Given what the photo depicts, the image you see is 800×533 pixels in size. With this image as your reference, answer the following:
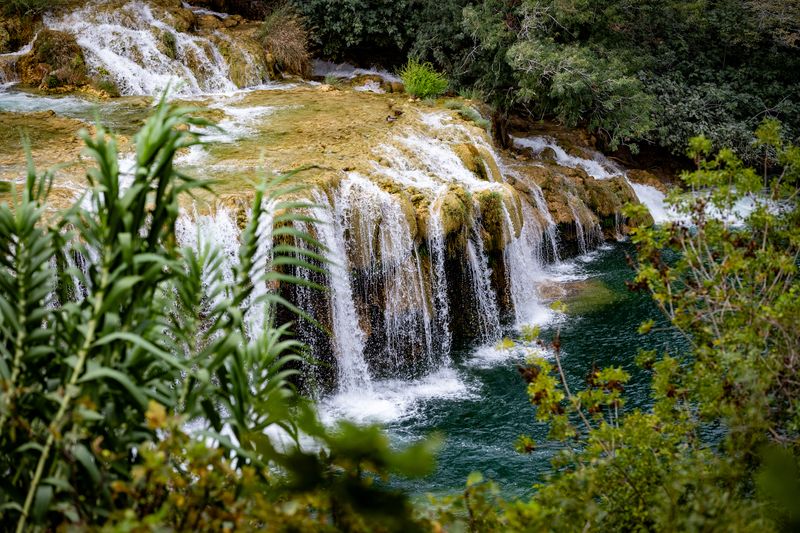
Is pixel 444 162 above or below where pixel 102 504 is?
above

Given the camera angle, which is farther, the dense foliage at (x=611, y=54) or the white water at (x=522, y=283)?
the dense foliage at (x=611, y=54)

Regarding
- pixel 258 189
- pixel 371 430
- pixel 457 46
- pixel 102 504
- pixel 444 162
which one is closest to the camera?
pixel 371 430

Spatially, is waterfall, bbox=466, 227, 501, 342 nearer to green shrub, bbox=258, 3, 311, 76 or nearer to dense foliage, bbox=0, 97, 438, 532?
green shrub, bbox=258, 3, 311, 76

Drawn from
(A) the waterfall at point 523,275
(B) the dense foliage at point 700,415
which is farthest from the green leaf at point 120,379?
(A) the waterfall at point 523,275

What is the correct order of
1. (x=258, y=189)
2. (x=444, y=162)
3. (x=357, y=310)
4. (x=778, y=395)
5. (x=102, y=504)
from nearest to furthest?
1. (x=102, y=504)
2. (x=258, y=189)
3. (x=778, y=395)
4. (x=357, y=310)
5. (x=444, y=162)

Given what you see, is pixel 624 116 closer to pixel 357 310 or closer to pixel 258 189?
pixel 357 310

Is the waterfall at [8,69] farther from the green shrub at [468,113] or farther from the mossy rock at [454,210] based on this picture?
the mossy rock at [454,210]

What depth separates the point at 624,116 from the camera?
15023mm

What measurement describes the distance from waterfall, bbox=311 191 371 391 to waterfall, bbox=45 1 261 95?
658 centimetres

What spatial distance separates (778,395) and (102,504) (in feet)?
11.8

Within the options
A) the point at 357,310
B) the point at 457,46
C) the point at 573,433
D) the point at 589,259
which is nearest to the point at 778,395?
the point at 573,433

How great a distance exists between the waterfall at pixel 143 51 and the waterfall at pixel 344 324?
658 centimetres

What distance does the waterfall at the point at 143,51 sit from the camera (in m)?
14.1

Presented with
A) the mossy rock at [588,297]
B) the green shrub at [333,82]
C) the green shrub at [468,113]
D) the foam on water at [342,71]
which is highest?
the foam on water at [342,71]
